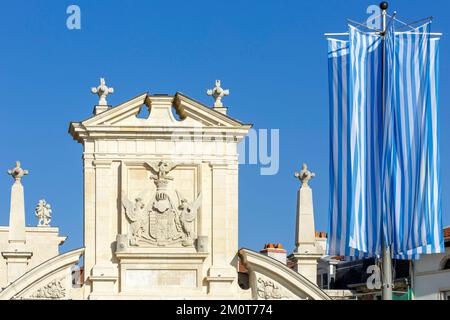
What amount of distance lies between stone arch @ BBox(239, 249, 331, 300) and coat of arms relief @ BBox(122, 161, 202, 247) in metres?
1.78

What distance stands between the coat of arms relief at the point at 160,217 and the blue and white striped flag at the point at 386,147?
26.2 feet

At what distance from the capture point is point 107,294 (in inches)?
1639

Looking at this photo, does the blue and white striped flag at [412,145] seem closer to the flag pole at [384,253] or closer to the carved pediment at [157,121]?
the flag pole at [384,253]

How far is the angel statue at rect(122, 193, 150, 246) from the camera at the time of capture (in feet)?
137

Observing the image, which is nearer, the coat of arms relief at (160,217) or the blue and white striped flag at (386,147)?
the blue and white striped flag at (386,147)

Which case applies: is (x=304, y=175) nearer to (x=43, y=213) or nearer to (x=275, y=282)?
(x=275, y=282)

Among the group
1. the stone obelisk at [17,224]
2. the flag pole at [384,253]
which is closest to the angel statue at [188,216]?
the stone obelisk at [17,224]

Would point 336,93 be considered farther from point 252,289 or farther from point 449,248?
point 449,248

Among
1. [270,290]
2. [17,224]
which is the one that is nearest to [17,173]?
[17,224]

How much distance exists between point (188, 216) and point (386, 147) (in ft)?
30.2

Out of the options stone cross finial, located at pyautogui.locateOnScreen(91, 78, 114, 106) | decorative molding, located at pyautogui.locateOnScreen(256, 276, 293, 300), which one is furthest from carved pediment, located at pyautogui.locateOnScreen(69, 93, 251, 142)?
decorative molding, located at pyautogui.locateOnScreen(256, 276, 293, 300)

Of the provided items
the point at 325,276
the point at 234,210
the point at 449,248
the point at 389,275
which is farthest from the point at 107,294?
the point at 325,276

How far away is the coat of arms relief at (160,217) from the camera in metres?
41.9

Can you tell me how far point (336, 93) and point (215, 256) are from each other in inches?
356
